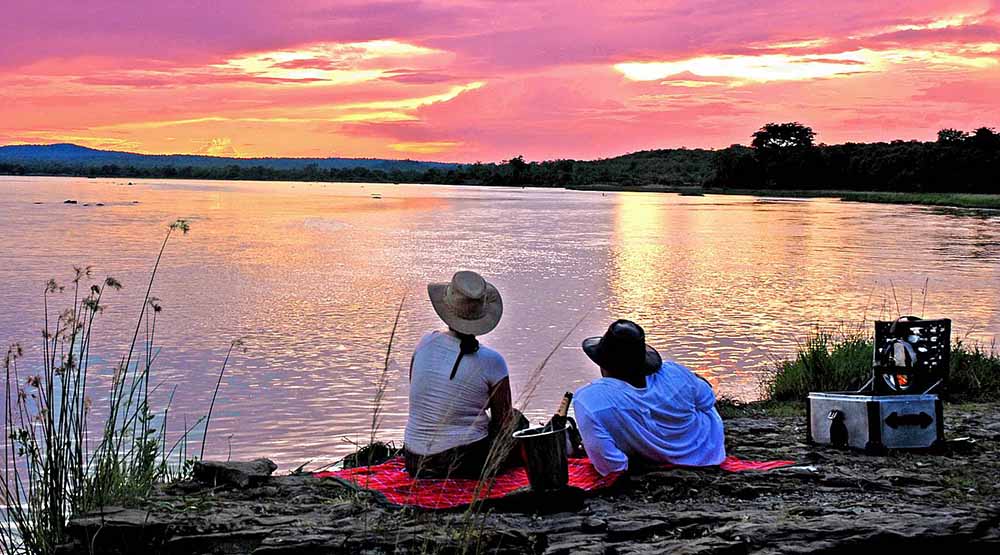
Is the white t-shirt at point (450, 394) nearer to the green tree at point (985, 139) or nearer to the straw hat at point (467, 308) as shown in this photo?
the straw hat at point (467, 308)

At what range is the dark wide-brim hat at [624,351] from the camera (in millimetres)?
5531

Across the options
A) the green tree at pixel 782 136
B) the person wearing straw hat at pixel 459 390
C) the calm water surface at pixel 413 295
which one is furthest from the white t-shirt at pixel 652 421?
the green tree at pixel 782 136

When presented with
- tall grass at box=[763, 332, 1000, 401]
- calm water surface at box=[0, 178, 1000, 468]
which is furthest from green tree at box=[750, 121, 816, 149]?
tall grass at box=[763, 332, 1000, 401]

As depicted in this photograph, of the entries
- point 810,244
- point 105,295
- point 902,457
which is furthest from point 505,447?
Answer: point 810,244

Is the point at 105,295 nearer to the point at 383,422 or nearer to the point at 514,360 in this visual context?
the point at 514,360

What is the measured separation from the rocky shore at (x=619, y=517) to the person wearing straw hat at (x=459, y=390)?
448 millimetres

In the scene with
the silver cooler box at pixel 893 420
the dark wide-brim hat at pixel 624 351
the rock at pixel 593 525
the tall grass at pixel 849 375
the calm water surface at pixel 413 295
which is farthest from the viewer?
the calm water surface at pixel 413 295

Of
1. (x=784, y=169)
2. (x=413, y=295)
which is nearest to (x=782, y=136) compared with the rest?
(x=784, y=169)

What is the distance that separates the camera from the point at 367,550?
4.43 meters

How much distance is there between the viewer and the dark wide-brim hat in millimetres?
5531

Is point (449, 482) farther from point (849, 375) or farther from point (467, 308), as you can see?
point (849, 375)

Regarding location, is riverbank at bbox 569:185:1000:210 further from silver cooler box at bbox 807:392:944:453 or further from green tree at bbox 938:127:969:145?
silver cooler box at bbox 807:392:944:453

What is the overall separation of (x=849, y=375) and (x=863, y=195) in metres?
77.3

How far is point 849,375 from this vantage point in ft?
28.3
